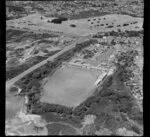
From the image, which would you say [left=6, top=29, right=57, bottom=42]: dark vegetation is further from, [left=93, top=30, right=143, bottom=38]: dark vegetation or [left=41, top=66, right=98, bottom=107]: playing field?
[left=41, top=66, right=98, bottom=107]: playing field

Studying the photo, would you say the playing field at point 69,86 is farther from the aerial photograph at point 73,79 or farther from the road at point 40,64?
the road at point 40,64

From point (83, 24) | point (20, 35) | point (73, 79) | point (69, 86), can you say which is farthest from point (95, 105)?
point (83, 24)

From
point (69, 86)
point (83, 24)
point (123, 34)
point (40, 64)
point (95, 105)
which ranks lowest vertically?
point (95, 105)

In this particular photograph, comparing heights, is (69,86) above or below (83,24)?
below

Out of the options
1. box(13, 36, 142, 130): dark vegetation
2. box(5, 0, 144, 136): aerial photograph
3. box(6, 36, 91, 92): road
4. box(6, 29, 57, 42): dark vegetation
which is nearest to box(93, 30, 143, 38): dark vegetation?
box(5, 0, 144, 136): aerial photograph

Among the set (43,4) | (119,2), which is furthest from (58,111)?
(119,2)

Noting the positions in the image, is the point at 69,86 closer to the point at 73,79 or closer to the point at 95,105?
the point at 73,79

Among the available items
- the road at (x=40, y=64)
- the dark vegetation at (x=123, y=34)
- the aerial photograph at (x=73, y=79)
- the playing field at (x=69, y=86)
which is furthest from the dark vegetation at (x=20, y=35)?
the playing field at (x=69, y=86)
